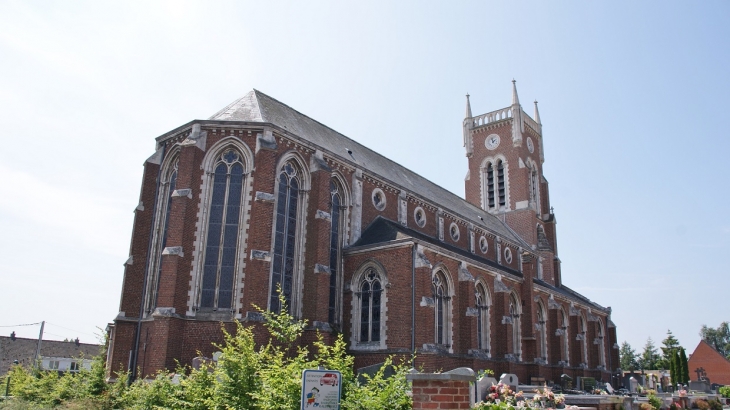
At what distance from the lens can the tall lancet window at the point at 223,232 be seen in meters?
21.0

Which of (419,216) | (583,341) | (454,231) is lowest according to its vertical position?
(583,341)

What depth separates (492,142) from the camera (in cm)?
4709

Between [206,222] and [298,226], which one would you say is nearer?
[206,222]

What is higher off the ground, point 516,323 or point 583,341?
point 516,323

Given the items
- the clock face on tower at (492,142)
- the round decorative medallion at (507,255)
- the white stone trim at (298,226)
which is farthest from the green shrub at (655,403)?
the clock face on tower at (492,142)

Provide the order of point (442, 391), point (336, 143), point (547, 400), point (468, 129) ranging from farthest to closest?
point (468, 129), point (336, 143), point (547, 400), point (442, 391)

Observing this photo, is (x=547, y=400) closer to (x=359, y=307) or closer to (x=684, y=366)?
(x=359, y=307)

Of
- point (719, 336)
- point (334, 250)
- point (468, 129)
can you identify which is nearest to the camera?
point (334, 250)

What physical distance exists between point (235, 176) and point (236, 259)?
337cm

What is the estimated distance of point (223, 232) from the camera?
21.8m

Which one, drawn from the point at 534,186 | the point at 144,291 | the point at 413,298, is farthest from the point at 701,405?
the point at 534,186

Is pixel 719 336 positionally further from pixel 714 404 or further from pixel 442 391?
pixel 442 391

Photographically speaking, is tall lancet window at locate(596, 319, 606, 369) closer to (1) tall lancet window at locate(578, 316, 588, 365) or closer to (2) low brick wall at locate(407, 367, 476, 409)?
(1) tall lancet window at locate(578, 316, 588, 365)

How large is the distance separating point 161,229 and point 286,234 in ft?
16.8
